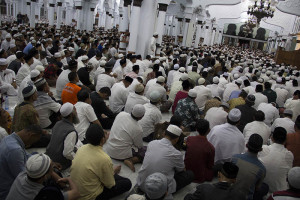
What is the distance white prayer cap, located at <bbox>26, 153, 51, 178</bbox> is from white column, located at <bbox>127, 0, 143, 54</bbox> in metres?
7.03

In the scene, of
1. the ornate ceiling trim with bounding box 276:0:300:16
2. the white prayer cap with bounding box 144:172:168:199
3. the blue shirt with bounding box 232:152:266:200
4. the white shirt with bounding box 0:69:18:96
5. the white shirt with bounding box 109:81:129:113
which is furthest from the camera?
the ornate ceiling trim with bounding box 276:0:300:16

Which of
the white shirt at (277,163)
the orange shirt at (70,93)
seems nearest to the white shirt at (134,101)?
the orange shirt at (70,93)

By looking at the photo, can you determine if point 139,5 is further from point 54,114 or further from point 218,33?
point 218,33

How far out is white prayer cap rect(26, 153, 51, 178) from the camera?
1.61 m

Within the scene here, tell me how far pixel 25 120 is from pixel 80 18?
598 inches

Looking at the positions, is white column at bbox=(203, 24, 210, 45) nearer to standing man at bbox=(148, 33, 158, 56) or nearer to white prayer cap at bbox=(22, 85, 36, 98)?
standing man at bbox=(148, 33, 158, 56)

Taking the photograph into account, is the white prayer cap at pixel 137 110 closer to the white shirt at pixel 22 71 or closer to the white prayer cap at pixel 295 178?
the white prayer cap at pixel 295 178

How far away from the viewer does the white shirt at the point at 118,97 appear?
4348 mm

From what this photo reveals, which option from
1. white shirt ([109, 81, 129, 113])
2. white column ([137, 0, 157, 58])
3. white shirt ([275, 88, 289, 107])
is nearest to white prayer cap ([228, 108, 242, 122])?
white shirt ([109, 81, 129, 113])

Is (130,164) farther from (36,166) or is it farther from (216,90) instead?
(216,90)

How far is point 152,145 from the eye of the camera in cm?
248

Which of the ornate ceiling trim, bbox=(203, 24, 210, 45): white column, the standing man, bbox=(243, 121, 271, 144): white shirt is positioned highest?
the ornate ceiling trim

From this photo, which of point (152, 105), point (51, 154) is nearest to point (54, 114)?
point (51, 154)

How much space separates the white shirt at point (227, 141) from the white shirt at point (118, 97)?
182cm
